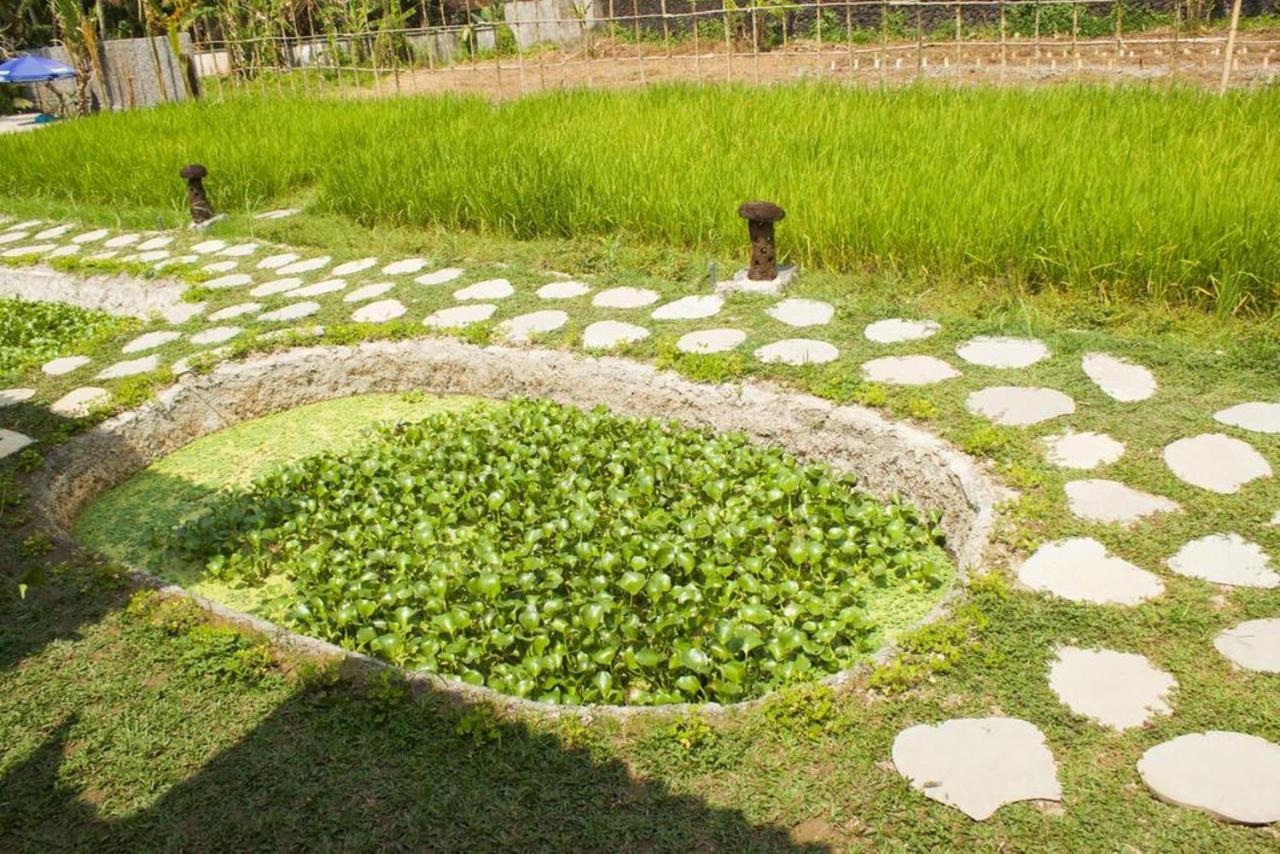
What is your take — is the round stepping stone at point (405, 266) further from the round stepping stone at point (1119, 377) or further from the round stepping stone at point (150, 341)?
the round stepping stone at point (1119, 377)

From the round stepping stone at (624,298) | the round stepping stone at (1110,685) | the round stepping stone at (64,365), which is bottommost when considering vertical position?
the round stepping stone at (1110,685)

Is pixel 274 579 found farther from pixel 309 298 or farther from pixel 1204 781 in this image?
pixel 1204 781

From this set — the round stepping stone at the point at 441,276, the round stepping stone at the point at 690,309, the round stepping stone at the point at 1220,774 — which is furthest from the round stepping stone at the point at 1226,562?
the round stepping stone at the point at 441,276

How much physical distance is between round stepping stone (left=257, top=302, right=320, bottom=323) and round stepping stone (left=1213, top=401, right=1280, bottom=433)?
403cm

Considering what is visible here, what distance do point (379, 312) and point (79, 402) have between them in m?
1.38

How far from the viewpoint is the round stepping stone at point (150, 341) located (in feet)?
15.4

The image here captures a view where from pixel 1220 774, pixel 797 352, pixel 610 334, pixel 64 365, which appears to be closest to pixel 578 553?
pixel 797 352

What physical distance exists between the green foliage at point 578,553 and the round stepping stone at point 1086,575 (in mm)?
425

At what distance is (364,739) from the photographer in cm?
205

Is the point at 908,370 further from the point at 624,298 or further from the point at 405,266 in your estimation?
the point at 405,266

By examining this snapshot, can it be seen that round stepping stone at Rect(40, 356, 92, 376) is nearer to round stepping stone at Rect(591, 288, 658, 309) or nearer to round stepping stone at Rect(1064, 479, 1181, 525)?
round stepping stone at Rect(591, 288, 658, 309)

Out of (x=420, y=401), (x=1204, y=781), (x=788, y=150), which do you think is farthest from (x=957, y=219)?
(x=1204, y=781)

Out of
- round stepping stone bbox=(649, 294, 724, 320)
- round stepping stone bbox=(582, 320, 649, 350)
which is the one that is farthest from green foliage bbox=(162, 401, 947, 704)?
round stepping stone bbox=(649, 294, 724, 320)

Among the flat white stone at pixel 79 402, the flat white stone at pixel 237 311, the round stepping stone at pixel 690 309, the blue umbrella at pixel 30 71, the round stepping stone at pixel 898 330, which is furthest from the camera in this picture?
the blue umbrella at pixel 30 71
